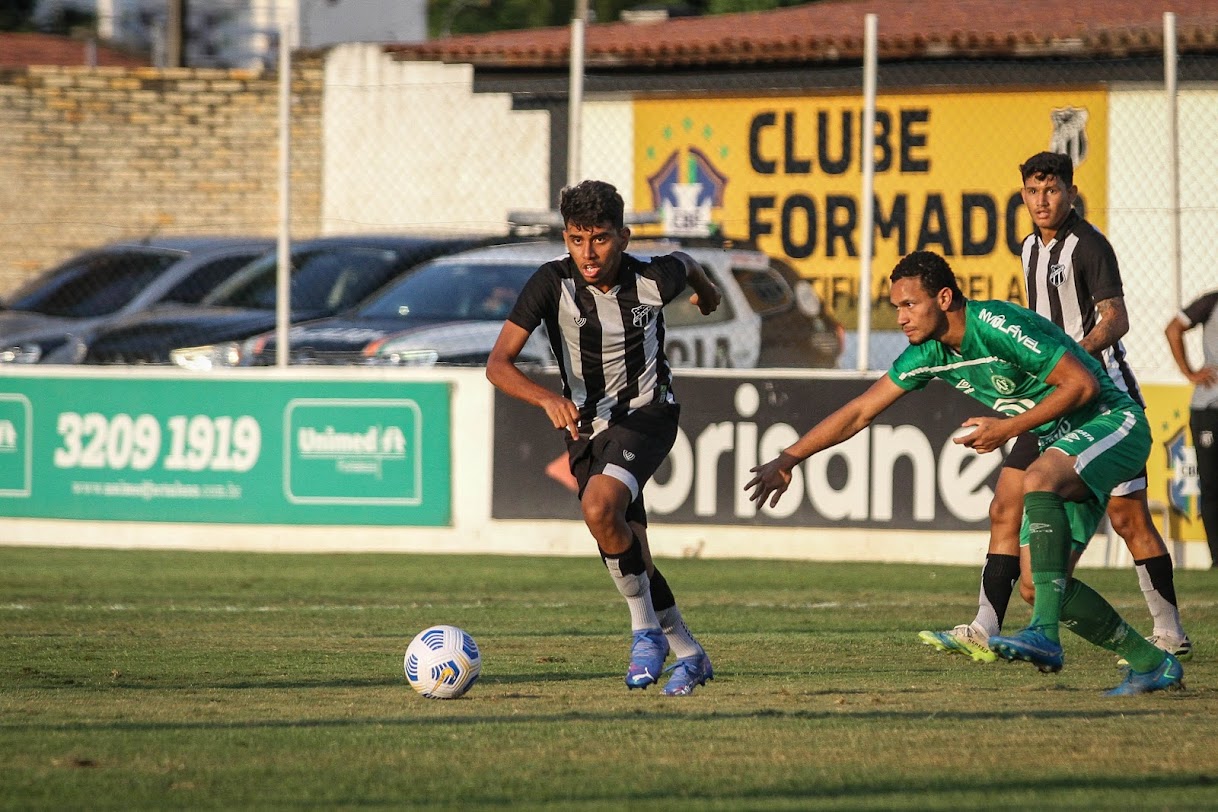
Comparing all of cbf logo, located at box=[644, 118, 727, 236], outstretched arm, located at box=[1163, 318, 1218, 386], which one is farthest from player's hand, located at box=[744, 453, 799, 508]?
cbf logo, located at box=[644, 118, 727, 236]

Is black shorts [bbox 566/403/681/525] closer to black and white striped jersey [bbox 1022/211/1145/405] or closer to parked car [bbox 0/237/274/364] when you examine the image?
black and white striped jersey [bbox 1022/211/1145/405]

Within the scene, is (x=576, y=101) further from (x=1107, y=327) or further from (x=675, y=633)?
(x=675, y=633)

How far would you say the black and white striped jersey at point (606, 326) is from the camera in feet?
26.1

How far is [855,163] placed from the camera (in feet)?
68.2

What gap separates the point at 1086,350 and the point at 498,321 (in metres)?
8.47

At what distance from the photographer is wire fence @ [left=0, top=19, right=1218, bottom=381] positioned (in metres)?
15.5

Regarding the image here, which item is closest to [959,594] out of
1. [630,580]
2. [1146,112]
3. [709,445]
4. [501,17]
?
[709,445]

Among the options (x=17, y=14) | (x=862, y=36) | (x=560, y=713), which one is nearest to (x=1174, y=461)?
(x=560, y=713)

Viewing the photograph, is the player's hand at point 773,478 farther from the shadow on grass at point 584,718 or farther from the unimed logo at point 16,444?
the unimed logo at point 16,444

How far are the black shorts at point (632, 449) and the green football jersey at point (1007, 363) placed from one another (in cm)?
96

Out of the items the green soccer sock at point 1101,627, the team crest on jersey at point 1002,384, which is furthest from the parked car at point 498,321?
the green soccer sock at point 1101,627

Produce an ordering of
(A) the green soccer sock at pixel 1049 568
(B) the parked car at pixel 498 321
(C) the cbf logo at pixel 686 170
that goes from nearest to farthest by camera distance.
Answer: (A) the green soccer sock at pixel 1049 568
(B) the parked car at pixel 498 321
(C) the cbf logo at pixel 686 170

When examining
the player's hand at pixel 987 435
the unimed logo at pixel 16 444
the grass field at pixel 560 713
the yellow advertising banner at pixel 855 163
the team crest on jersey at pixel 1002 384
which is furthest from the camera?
the yellow advertising banner at pixel 855 163

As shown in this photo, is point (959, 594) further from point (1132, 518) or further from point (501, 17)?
point (501, 17)
